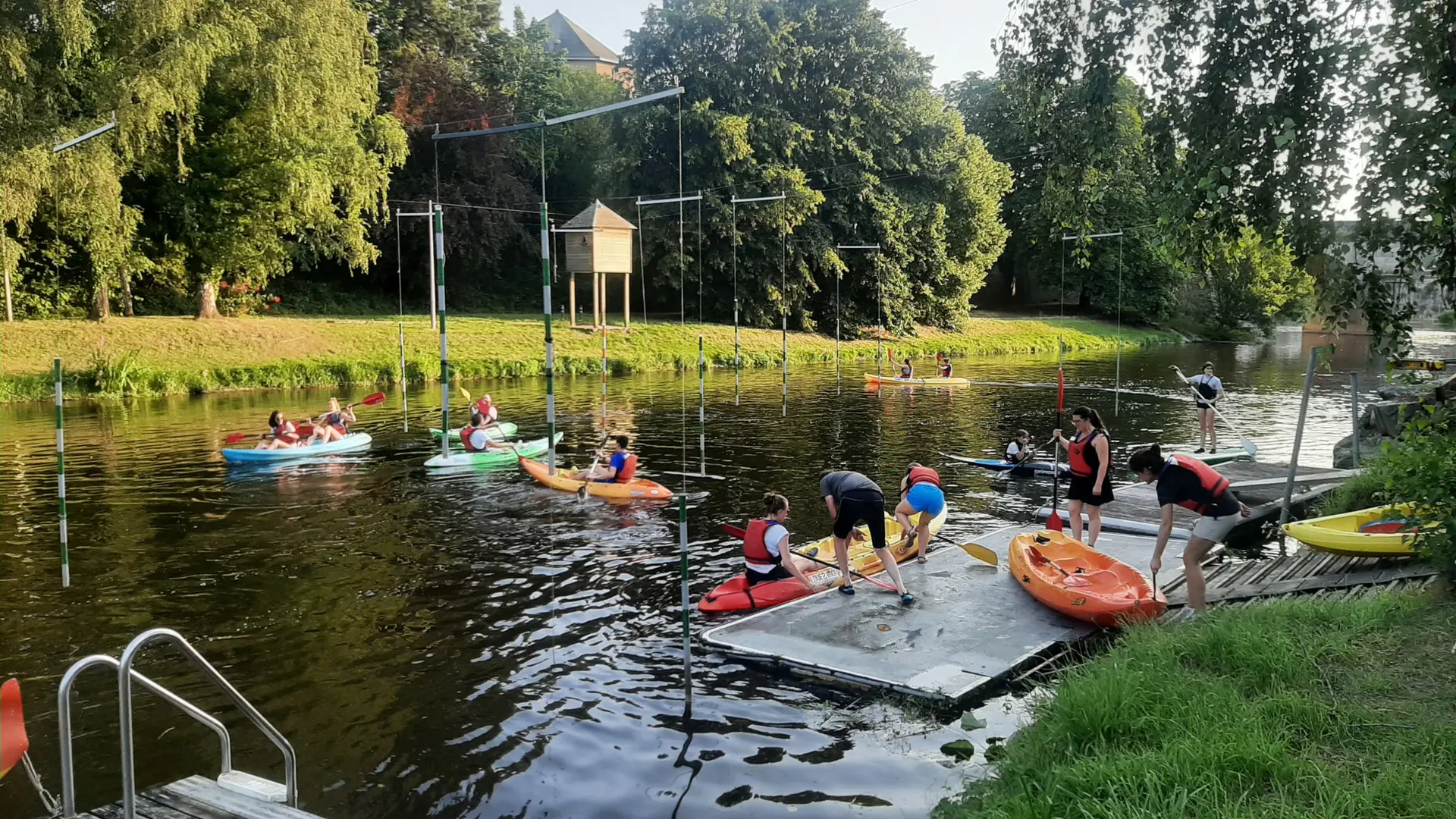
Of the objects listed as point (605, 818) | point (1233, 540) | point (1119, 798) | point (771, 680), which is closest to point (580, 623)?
point (771, 680)

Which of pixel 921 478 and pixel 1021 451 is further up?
pixel 921 478

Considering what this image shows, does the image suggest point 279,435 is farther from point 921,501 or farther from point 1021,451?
point 1021,451

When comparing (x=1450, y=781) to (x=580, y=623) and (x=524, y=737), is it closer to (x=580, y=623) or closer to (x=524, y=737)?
(x=524, y=737)

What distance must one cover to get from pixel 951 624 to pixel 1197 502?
254 centimetres

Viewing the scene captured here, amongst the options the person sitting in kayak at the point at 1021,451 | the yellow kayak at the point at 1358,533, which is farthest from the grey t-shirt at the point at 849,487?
the person sitting in kayak at the point at 1021,451

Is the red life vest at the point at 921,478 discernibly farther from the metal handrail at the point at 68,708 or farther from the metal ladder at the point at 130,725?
the metal handrail at the point at 68,708

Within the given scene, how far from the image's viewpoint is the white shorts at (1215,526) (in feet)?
29.9

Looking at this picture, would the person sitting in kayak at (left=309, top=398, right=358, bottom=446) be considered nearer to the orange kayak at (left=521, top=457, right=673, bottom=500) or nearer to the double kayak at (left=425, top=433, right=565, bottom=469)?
the double kayak at (left=425, top=433, right=565, bottom=469)

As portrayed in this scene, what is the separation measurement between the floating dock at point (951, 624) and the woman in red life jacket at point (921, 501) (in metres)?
0.43

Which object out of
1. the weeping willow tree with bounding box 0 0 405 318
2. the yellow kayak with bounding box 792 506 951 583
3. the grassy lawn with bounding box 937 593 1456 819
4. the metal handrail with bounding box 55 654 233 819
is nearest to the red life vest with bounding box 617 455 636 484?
the yellow kayak with bounding box 792 506 951 583

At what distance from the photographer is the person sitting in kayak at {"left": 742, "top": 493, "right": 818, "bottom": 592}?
402 inches

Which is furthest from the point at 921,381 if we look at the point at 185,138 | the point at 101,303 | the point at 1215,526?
the point at 101,303

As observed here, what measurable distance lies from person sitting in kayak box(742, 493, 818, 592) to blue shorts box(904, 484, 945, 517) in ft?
5.15

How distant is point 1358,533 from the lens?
33.5 ft
